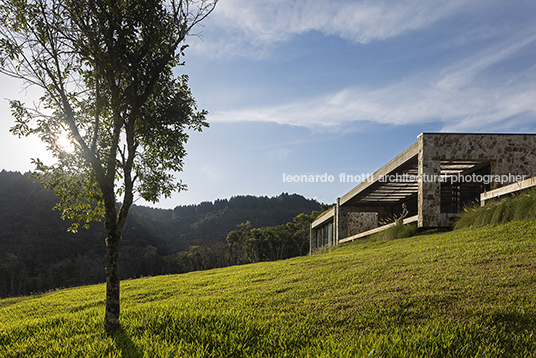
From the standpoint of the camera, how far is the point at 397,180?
18.7m

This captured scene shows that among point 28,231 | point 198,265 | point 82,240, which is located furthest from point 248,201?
point 28,231

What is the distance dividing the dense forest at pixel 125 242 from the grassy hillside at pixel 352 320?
1552 inches

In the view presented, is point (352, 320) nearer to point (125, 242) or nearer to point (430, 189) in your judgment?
point (430, 189)

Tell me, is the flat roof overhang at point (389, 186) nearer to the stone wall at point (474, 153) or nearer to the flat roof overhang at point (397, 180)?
the flat roof overhang at point (397, 180)

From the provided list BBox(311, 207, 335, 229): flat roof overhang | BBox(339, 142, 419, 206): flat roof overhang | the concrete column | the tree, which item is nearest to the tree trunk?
the tree

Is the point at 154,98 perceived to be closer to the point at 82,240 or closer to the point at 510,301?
the point at 510,301

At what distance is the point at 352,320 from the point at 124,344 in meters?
3.17

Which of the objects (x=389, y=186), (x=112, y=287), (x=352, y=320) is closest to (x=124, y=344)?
(x=112, y=287)

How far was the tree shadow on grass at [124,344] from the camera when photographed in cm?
425

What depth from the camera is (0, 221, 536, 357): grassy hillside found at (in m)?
Result: 3.98

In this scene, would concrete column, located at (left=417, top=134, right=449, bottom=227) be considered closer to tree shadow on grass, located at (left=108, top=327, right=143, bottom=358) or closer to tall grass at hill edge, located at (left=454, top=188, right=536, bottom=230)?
tall grass at hill edge, located at (left=454, top=188, right=536, bottom=230)

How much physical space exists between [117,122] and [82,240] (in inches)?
2677

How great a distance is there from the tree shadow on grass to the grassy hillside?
16 millimetres

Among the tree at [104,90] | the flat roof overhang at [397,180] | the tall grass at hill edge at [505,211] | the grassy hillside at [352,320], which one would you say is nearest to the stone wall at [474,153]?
the flat roof overhang at [397,180]
